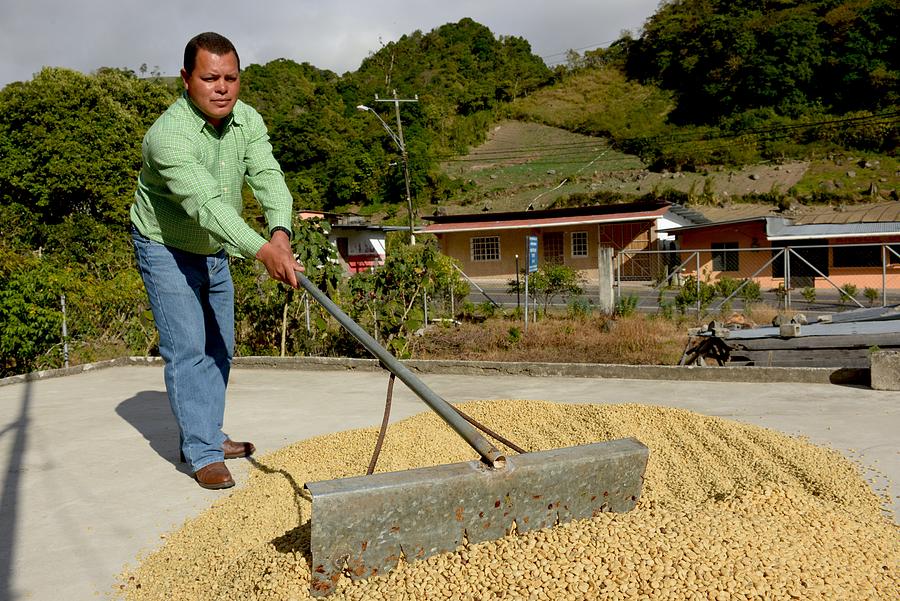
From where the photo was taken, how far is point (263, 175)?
3213mm

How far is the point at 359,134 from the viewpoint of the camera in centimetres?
5262

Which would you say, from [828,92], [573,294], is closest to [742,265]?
[573,294]

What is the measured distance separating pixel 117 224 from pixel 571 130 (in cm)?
4193

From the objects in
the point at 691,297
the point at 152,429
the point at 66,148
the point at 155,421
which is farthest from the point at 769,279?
the point at 66,148

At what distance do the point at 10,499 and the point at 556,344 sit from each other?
6361 millimetres

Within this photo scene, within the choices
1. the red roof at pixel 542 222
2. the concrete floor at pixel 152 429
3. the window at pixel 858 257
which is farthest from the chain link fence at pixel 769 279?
the concrete floor at pixel 152 429

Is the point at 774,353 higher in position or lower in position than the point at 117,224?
lower

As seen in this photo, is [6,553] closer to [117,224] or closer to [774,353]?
[774,353]

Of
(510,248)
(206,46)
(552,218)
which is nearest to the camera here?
(206,46)

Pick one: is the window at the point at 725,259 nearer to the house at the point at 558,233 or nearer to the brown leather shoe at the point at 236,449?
the house at the point at 558,233

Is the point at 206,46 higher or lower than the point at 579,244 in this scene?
lower

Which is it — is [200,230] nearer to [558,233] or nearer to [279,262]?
[279,262]

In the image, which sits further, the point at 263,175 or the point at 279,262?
the point at 263,175

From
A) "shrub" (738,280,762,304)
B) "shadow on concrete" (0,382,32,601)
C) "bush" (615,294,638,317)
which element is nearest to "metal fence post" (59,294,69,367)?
"shadow on concrete" (0,382,32,601)
